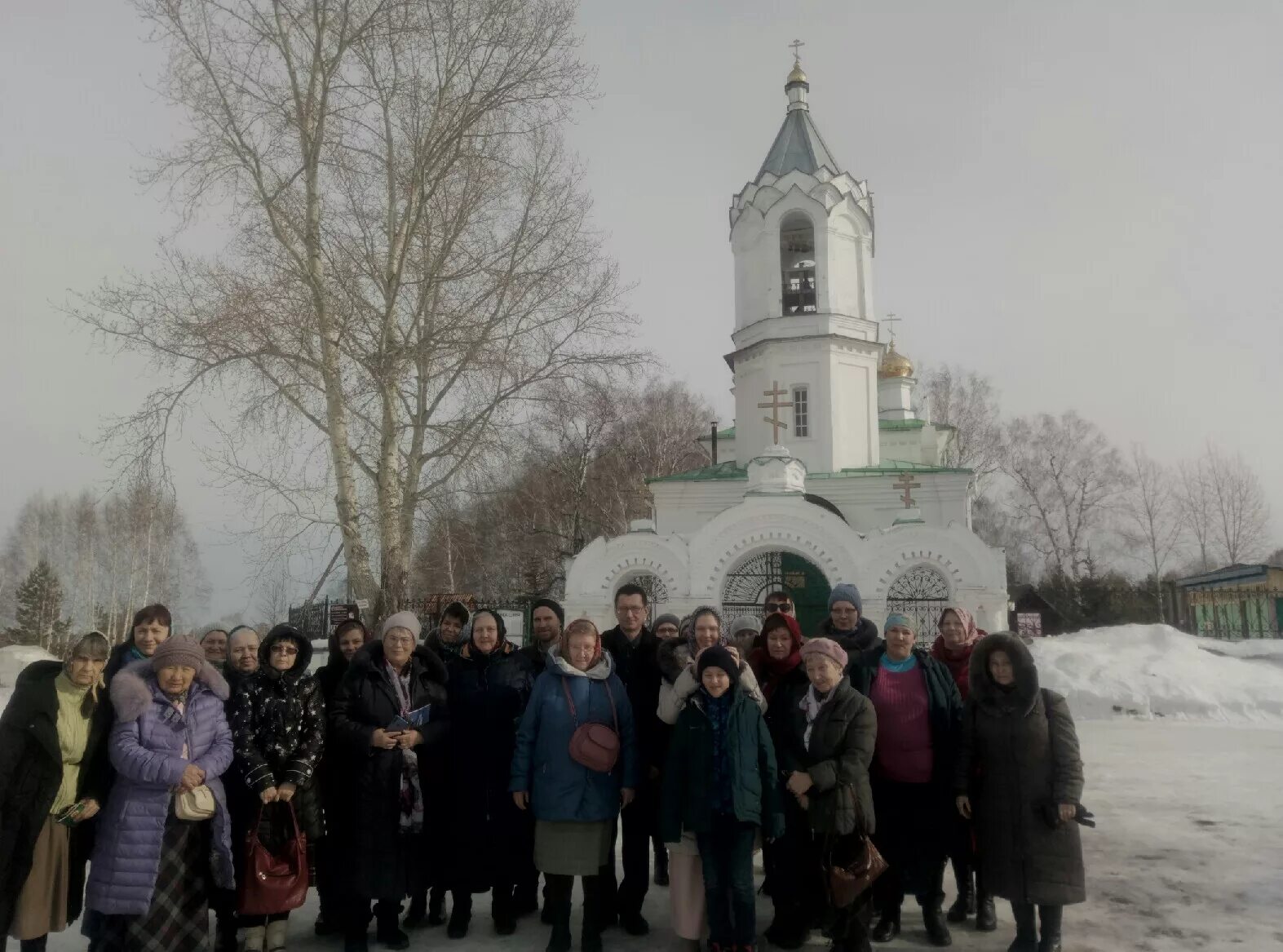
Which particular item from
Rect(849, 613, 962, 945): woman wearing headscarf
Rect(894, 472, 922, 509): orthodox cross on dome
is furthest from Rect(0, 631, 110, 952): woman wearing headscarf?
Rect(894, 472, 922, 509): orthodox cross on dome

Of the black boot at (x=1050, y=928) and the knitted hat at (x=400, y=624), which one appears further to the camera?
the knitted hat at (x=400, y=624)

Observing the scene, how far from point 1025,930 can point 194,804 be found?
3.62m

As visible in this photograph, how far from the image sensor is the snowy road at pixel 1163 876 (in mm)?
4312

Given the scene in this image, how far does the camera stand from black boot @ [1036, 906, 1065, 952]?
399 cm

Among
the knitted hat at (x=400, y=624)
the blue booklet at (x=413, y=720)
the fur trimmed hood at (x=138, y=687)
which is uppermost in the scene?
the knitted hat at (x=400, y=624)

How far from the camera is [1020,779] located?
4.09m

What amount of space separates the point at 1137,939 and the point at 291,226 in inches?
474

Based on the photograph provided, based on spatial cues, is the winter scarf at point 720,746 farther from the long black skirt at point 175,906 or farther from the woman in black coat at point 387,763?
the long black skirt at point 175,906

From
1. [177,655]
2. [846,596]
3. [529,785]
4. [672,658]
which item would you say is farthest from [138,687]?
[846,596]

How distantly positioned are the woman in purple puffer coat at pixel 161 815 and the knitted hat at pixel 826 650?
102 inches

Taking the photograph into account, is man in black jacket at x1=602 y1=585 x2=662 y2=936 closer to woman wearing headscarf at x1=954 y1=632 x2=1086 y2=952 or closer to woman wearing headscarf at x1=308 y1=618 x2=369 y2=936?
woman wearing headscarf at x1=308 y1=618 x2=369 y2=936

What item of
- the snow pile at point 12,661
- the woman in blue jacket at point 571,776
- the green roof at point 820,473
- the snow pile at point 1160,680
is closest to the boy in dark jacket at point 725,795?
the woman in blue jacket at point 571,776

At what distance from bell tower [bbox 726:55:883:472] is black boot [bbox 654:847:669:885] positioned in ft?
42.8

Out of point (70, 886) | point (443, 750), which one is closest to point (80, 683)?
point (70, 886)
